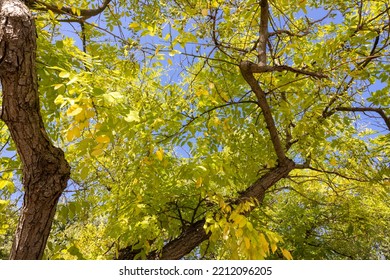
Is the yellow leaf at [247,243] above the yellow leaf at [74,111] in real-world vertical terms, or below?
below

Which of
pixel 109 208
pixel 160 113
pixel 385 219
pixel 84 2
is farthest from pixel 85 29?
pixel 385 219

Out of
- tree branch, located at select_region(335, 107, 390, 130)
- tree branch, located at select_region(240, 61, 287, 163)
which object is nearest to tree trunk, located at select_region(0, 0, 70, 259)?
tree branch, located at select_region(240, 61, 287, 163)

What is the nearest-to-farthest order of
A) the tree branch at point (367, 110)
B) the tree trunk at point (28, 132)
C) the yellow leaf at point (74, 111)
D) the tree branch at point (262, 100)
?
the yellow leaf at point (74, 111) < the tree trunk at point (28, 132) < the tree branch at point (262, 100) < the tree branch at point (367, 110)

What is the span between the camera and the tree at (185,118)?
1960 mm

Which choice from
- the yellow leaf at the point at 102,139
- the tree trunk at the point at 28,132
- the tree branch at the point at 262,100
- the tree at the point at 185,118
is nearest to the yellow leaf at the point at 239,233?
the tree at the point at 185,118

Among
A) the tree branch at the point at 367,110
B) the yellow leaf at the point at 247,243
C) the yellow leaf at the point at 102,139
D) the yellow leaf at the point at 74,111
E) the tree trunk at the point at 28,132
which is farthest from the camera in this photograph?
the tree branch at the point at 367,110

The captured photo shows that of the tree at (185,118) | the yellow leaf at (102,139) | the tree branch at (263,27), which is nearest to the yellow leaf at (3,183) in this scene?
the tree at (185,118)

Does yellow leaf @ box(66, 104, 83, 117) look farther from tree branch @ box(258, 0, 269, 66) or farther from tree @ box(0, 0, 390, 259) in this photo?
tree branch @ box(258, 0, 269, 66)

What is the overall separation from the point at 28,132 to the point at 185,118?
6.14ft

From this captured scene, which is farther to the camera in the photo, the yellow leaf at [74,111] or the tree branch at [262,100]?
the tree branch at [262,100]

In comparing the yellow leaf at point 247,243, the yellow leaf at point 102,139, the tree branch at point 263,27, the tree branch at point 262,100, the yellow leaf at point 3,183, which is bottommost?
the yellow leaf at point 247,243

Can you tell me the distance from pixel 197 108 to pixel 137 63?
2.62 feet

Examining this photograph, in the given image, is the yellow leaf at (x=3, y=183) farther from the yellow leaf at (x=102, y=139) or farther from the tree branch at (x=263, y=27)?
the tree branch at (x=263, y=27)

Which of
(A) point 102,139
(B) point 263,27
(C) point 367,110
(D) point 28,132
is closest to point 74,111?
(A) point 102,139
